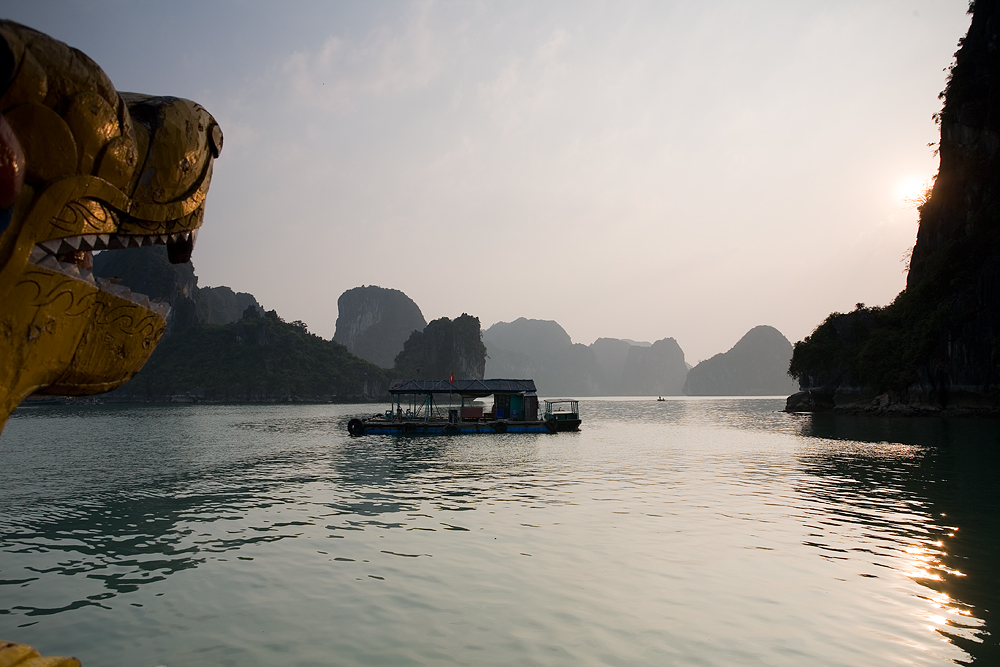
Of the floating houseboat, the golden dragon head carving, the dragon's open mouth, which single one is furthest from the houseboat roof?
the golden dragon head carving

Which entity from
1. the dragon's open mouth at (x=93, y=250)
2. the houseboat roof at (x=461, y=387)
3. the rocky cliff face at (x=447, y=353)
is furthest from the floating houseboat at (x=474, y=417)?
the rocky cliff face at (x=447, y=353)

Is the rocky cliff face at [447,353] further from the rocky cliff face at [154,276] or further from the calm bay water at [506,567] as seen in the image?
the calm bay water at [506,567]

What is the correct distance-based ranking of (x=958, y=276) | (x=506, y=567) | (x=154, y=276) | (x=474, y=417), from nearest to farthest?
1. (x=506, y=567)
2. (x=474, y=417)
3. (x=958, y=276)
4. (x=154, y=276)

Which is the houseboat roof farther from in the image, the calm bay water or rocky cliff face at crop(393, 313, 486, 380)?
rocky cliff face at crop(393, 313, 486, 380)

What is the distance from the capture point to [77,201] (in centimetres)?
196

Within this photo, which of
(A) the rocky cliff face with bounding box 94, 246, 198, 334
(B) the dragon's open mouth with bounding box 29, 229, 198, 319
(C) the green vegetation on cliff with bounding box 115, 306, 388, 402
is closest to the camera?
(B) the dragon's open mouth with bounding box 29, 229, 198, 319

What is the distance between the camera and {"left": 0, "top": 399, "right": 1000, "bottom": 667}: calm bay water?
249 inches

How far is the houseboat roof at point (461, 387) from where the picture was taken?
129 ft

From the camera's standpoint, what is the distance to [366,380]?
524 ft

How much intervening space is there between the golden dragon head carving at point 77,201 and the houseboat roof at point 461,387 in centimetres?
3598

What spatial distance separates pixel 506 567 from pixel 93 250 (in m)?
8.27

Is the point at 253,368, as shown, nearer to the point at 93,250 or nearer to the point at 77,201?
the point at 93,250

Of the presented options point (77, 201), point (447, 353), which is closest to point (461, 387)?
point (77, 201)

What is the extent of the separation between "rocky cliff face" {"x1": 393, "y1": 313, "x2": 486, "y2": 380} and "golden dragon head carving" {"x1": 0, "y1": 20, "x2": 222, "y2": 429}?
6827 inches
